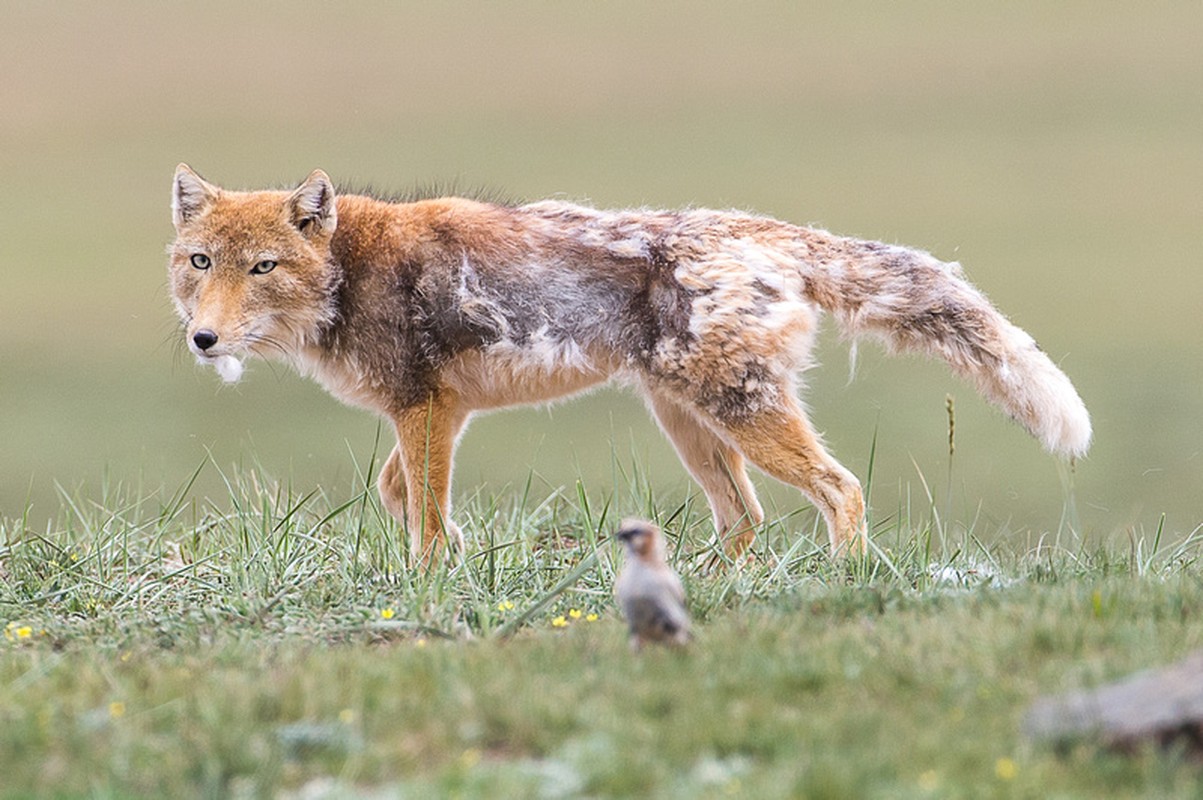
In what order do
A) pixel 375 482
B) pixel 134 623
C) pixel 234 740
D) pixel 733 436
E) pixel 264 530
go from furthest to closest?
1. pixel 375 482
2. pixel 264 530
3. pixel 733 436
4. pixel 134 623
5. pixel 234 740

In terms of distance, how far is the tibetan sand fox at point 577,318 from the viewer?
22.7ft

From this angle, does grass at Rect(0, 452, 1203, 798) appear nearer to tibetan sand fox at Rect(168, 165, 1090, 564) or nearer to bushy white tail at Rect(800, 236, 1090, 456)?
tibetan sand fox at Rect(168, 165, 1090, 564)

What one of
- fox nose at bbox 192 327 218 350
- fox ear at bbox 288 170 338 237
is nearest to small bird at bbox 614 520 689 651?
fox nose at bbox 192 327 218 350

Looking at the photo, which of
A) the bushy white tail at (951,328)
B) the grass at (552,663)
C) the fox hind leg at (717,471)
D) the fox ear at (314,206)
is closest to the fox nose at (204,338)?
the fox ear at (314,206)

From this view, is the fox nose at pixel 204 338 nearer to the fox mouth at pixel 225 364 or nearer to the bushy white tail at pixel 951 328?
the fox mouth at pixel 225 364

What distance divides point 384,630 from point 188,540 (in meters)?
2.58

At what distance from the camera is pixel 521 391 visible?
7480mm

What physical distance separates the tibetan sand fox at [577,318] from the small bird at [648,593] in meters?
2.02

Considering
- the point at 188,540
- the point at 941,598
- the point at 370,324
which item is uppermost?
the point at 370,324

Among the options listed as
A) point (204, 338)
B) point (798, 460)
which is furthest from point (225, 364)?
point (798, 460)

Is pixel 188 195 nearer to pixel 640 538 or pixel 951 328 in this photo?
pixel 640 538

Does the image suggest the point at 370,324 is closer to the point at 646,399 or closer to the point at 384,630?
the point at 646,399

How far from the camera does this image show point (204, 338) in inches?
277

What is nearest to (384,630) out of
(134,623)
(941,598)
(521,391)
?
(134,623)
